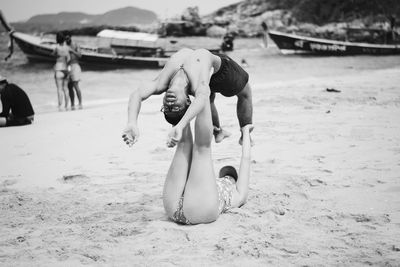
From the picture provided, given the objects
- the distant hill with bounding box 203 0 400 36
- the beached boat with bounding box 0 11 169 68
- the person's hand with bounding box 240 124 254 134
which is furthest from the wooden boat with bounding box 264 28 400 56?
the person's hand with bounding box 240 124 254 134

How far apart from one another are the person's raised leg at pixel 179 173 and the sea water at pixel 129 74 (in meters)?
8.24

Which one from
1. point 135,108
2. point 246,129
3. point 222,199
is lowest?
point 222,199

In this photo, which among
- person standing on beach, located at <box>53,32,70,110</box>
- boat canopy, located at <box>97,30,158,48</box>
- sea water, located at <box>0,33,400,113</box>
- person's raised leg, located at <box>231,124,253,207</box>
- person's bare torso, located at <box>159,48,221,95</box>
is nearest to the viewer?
person's bare torso, located at <box>159,48,221,95</box>

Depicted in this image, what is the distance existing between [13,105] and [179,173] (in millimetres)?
4983

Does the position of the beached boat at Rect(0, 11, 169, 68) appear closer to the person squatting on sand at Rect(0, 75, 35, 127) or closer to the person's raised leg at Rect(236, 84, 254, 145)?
the person squatting on sand at Rect(0, 75, 35, 127)

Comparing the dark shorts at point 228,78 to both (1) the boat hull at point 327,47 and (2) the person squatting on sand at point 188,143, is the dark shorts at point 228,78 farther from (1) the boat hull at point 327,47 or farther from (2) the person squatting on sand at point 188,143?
(1) the boat hull at point 327,47

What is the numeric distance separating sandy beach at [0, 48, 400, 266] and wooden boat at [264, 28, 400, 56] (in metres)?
15.4

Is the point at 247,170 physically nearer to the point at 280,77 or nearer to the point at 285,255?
the point at 285,255

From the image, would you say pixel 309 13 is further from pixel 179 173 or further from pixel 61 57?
pixel 179 173

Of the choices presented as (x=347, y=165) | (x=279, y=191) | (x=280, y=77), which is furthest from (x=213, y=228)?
(x=280, y=77)

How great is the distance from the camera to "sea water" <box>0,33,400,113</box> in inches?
497

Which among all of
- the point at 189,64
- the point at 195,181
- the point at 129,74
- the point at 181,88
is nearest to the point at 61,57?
the point at 189,64

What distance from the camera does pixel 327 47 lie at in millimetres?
20734

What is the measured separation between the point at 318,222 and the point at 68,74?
7.41m
